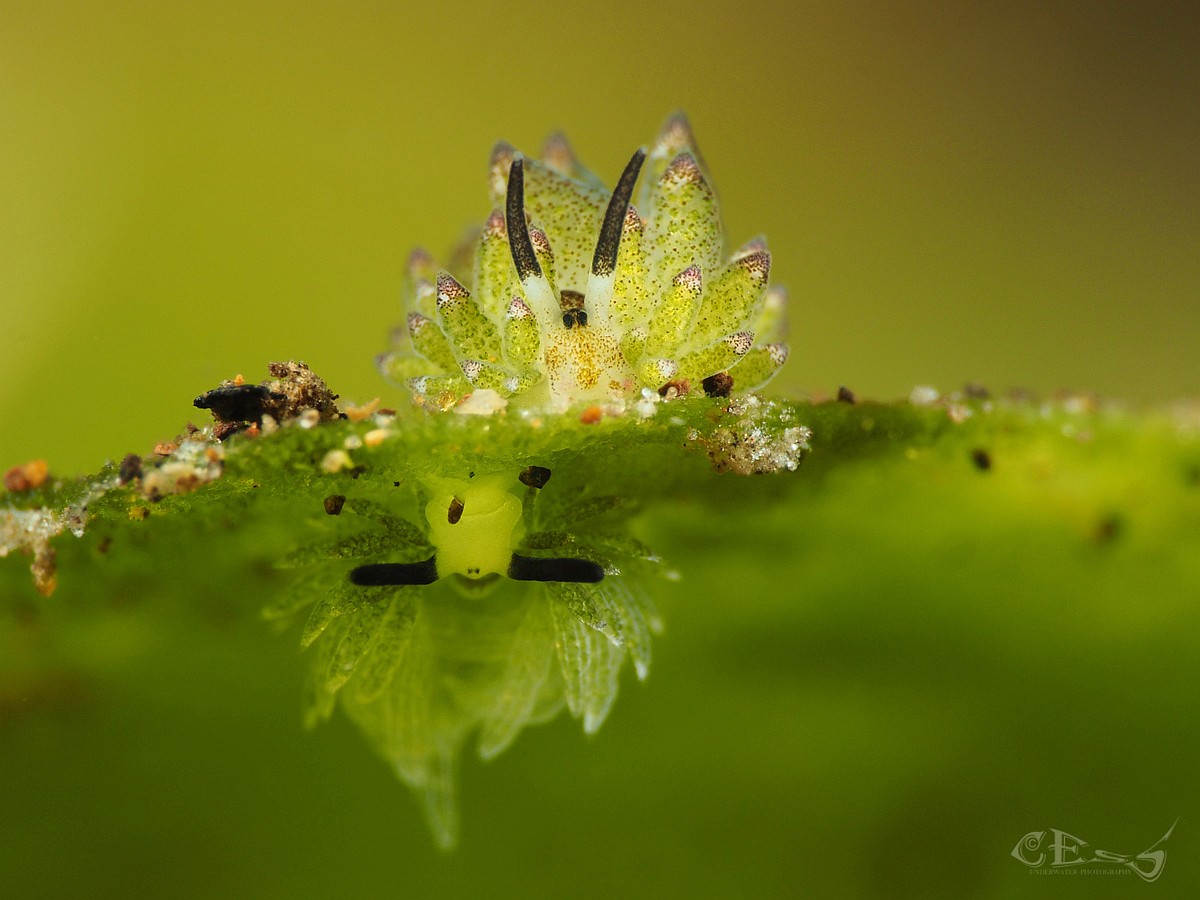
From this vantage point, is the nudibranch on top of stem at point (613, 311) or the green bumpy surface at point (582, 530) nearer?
the green bumpy surface at point (582, 530)

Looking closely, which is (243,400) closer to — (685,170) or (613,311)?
(613,311)

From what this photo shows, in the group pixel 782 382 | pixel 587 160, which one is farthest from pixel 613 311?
pixel 587 160

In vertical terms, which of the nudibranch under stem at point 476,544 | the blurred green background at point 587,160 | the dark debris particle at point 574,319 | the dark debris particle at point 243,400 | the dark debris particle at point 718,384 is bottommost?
the nudibranch under stem at point 476,544

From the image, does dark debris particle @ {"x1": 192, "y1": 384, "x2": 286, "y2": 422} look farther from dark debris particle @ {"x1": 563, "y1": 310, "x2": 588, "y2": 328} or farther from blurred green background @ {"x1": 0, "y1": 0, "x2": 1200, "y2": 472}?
blurred green background @ {"x1": 0, "y1": 0, "x2": 1200, "y2": 472}

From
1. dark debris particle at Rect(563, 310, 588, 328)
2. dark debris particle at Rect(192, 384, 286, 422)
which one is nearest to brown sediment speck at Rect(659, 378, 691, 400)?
dark debris particle at Rect(563, 310, 588, 328)

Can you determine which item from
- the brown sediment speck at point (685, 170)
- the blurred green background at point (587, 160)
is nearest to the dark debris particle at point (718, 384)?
the brown sediment speck at point (685, 170)

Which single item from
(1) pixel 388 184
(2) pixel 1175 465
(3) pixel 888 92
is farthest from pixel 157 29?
(2) pixel 1175 465

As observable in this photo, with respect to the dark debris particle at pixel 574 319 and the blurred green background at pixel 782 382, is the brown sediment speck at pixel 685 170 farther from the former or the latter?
the blurred green background at pixel 782 382
